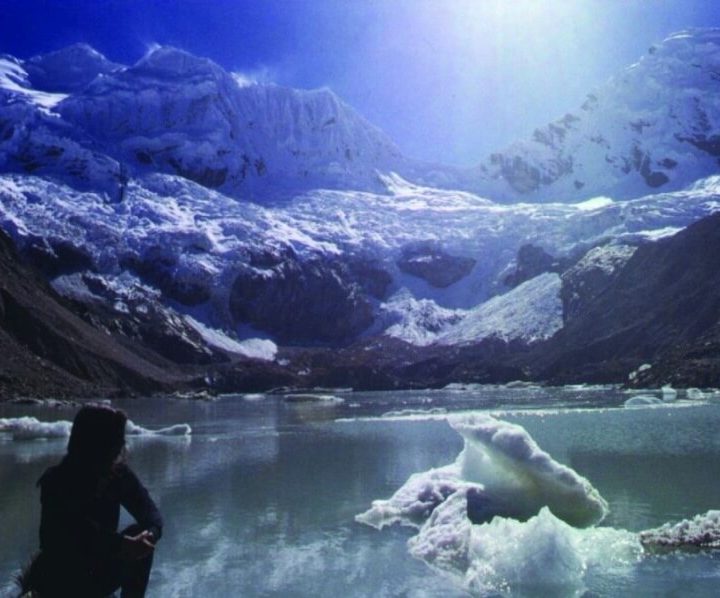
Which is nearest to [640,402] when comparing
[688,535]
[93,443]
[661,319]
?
[688,535]

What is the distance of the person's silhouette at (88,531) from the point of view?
7203 millimetres

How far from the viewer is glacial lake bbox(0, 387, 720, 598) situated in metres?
16.5

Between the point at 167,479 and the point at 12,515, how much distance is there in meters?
9.00

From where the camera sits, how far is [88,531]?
23.6 ft

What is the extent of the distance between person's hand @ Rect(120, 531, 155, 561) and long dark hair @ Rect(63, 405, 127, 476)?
0.60 metres

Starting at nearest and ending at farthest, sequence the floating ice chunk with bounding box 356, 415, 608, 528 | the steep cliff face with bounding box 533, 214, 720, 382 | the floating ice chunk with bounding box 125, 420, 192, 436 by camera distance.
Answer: the floating ice chunk with bounding box 356, 415, 608, 528 → the floating ice chunk with bounding box 125, 420, 192, 436 → the steep cliff face with bounding box 533, 214, 720, 382

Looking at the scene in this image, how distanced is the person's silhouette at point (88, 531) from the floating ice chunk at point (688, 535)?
45.7ft

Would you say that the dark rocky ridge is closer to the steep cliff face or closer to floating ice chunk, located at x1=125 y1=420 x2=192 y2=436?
floating ice chunk, located at x1=125 y1=420 x2=192 y2=436

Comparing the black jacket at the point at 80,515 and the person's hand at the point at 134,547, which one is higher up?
the black jacket at the point at 80,515

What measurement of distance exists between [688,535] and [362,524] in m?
8.26

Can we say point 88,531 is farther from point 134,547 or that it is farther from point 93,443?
point 93,443

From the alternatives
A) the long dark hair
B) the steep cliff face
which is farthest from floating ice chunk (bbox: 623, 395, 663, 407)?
the long dark hair

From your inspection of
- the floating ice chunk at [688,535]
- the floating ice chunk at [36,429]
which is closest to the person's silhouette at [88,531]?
the floating ice chunk at [688,535]

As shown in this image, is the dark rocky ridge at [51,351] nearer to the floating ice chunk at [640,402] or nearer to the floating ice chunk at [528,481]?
the floating ice chunk at [640,402]
